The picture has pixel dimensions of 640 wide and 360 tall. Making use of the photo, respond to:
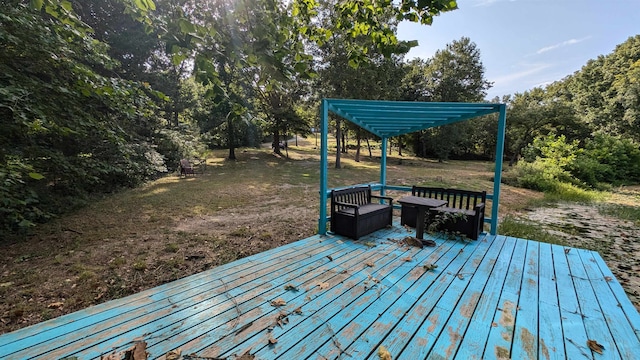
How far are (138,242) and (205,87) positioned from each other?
387 cm

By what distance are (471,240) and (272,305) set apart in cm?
338

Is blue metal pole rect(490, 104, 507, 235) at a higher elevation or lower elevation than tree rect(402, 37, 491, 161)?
lower

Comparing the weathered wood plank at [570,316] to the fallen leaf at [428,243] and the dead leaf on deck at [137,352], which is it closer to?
the fallen leaf at [428,243]

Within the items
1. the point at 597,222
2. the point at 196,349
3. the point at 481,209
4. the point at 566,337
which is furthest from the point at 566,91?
the point at 196,349

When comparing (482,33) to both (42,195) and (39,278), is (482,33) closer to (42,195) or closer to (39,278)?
(39,278)

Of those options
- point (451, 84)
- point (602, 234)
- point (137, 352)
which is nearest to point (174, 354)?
point (137, 352)

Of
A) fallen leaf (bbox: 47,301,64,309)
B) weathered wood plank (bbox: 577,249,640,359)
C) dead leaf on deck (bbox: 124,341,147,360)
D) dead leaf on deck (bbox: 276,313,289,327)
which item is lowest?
fallen leaf (bbox: 47,301,64,309)

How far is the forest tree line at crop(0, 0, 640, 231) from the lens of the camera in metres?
1.98

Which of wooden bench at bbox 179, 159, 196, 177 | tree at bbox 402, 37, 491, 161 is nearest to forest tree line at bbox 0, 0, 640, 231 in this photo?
tree at bbox 402, 37, 491, 161

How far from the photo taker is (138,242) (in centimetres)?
448

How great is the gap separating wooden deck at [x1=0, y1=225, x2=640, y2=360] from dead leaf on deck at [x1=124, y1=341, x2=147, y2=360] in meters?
0.05

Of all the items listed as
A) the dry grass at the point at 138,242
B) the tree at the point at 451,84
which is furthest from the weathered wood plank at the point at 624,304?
the tree at the point at 451,84

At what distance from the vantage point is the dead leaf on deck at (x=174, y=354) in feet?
5.36

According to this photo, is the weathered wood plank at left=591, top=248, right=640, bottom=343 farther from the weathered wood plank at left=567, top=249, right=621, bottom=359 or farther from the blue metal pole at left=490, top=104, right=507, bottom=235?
the blue metal pole at left=490, top=104, right=507, bottom=235
